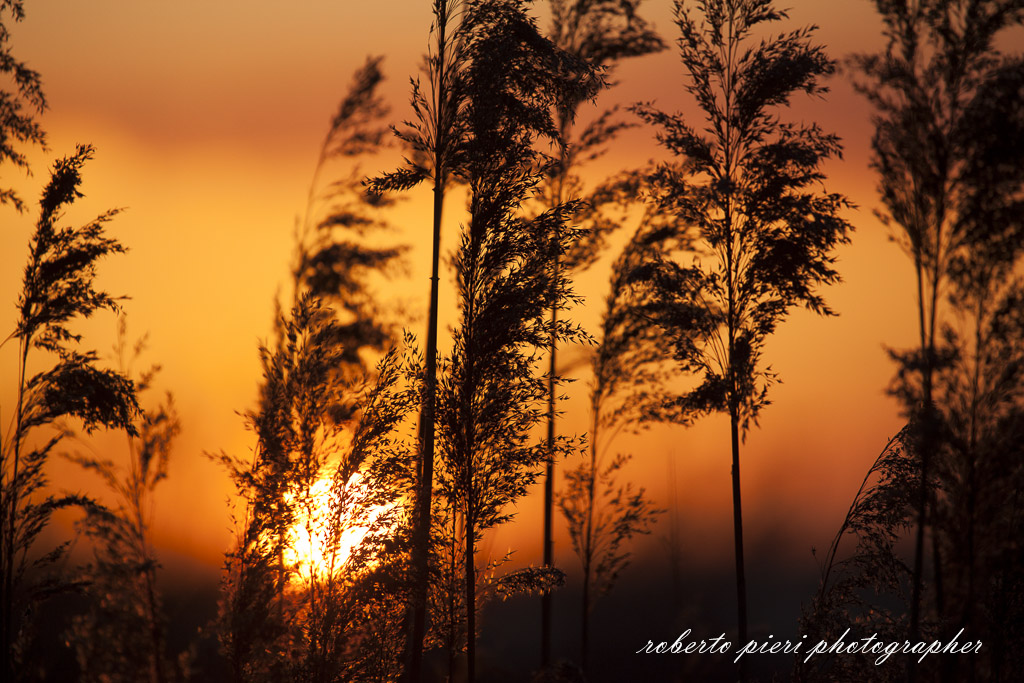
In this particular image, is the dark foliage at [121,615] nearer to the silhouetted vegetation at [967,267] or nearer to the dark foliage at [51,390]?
the dark foliage at [51,390]

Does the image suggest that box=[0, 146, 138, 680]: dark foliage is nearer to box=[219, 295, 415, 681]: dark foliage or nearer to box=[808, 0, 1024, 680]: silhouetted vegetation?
box=[219, 295, 415, 681]: dark foliage

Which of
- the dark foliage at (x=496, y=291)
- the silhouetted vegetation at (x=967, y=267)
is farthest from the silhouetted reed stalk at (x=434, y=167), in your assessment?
the silhouetted vegetation at (x=967, y=267)

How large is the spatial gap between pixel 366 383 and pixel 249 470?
219cm

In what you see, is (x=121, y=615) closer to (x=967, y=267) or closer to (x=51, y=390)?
(x=51, y=390)

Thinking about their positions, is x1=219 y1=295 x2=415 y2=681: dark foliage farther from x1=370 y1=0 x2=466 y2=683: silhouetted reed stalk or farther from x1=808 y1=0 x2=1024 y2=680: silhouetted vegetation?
x1=808 y1=0 x2=1024 y2=680: silhouetted vegetation

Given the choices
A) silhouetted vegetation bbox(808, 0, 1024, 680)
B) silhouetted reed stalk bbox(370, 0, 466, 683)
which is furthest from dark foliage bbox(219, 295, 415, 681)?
silhouetted vegetation bbox(808, 0, 1024, 680)

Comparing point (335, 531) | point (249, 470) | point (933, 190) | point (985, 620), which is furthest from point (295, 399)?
point (985, 620)

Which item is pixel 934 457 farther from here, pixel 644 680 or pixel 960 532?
pixel 644 680

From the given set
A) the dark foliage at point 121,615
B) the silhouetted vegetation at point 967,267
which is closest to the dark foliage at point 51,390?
the dark foliage at point 121,615

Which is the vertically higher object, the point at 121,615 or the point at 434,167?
the point at 434,167

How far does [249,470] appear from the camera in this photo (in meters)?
10.8

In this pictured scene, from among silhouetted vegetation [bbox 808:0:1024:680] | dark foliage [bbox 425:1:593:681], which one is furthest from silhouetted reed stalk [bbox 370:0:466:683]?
silhouetted vegetation [bbox 808:0:1024:680]

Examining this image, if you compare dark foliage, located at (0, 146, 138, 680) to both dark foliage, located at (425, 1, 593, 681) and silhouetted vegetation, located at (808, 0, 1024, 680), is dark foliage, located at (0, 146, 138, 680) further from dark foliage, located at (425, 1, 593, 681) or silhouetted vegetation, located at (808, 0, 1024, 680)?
silhouetted vegetation, located at (808, 0, 1024, 680)

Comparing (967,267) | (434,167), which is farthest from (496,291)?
(967,267)
